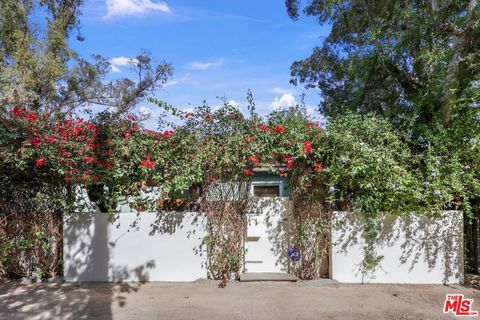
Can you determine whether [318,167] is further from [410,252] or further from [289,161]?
[410,252]

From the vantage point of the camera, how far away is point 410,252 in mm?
6172

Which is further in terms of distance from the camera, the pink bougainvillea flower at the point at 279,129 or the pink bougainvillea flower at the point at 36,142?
the pink bougainvillea flower at the point at 279,129

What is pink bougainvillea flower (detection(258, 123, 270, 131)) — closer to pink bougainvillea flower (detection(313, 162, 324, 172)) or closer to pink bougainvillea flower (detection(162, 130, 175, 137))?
pink bougainvillea flower (detection(313, 162, 324, 172))

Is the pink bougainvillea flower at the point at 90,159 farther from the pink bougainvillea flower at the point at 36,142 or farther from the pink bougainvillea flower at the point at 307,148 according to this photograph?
the pink bougainvillea flower at the point at 307,148

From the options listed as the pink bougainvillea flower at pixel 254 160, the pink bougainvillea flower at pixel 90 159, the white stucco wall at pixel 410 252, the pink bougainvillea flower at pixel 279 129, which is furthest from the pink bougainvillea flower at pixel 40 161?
the white stucco wall at pixel 410 252

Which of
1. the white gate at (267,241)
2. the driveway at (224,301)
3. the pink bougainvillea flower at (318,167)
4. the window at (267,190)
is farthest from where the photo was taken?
the window at (267,190)

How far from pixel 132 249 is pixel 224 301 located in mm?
1982

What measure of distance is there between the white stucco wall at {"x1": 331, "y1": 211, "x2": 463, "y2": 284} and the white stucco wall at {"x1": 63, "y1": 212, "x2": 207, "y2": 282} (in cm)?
250

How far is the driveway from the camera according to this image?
469cm

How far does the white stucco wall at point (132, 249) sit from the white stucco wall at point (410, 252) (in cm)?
250

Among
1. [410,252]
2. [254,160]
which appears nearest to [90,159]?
[254,160]

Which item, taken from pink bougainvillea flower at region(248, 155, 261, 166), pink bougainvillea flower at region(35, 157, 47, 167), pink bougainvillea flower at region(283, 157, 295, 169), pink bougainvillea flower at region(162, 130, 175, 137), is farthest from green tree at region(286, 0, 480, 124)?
pink bougainvillea flower at region(35, 157, 47, 167)

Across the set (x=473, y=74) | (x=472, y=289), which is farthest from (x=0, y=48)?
(x=472, y=289)

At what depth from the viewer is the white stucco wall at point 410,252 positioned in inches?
242
